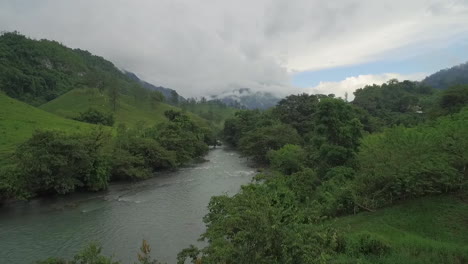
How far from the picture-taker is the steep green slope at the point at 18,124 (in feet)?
157

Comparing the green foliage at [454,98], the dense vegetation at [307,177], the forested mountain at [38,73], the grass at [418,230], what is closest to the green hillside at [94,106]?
the forested mountain at [38,73]

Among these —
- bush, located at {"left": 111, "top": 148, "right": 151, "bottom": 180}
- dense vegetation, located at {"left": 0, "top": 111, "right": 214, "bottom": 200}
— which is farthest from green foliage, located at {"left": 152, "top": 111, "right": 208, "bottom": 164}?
bush, located at {"left": 111, "top": 148, "right": 151, "bottom": 180}

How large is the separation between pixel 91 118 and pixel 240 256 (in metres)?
84.6

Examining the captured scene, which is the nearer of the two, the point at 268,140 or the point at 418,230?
the point at 418,230

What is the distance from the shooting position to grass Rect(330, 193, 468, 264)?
1595 cm

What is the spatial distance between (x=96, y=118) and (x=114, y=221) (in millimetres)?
63467

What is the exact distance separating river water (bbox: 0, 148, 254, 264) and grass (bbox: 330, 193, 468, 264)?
1216cm

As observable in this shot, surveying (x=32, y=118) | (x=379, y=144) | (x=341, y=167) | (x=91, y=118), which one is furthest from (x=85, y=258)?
(x=91, y=118)

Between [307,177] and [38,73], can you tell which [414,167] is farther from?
[38,73]

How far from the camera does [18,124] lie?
5688cm

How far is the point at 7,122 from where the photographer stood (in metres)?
56.0

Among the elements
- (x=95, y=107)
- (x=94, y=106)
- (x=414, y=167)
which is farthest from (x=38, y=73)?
(x=414, y=167)

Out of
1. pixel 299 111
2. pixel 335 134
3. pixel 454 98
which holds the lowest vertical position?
pixel 335 134

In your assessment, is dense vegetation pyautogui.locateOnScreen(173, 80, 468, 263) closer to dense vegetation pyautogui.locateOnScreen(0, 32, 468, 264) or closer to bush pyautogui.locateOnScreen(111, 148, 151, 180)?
dense vegetation pyautogui.locateOnScreen(0, 32, 468, 264)
